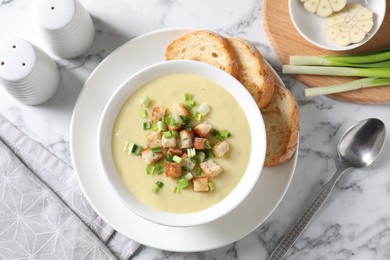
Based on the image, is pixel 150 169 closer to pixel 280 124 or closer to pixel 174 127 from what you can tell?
pixel 174 127

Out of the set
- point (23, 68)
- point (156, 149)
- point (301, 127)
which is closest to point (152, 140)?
point (156, 149)

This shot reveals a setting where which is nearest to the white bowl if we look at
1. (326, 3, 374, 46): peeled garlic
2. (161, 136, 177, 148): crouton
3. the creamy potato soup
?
the creamy potato soup

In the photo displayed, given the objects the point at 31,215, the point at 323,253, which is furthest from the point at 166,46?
the point at 323,253

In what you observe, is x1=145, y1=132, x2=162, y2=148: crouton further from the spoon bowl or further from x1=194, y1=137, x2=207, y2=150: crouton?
the spoon bowl

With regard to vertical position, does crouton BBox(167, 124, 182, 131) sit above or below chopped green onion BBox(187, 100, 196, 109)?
below

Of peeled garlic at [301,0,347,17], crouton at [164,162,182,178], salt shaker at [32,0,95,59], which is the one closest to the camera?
crouton at [164,162,182,178]

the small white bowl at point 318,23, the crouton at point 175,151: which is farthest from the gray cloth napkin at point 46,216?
the small white bowl at point 318,23

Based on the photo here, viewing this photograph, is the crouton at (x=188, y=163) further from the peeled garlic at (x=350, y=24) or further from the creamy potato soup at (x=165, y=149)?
the peeled garlic at (x=350, y=24)
